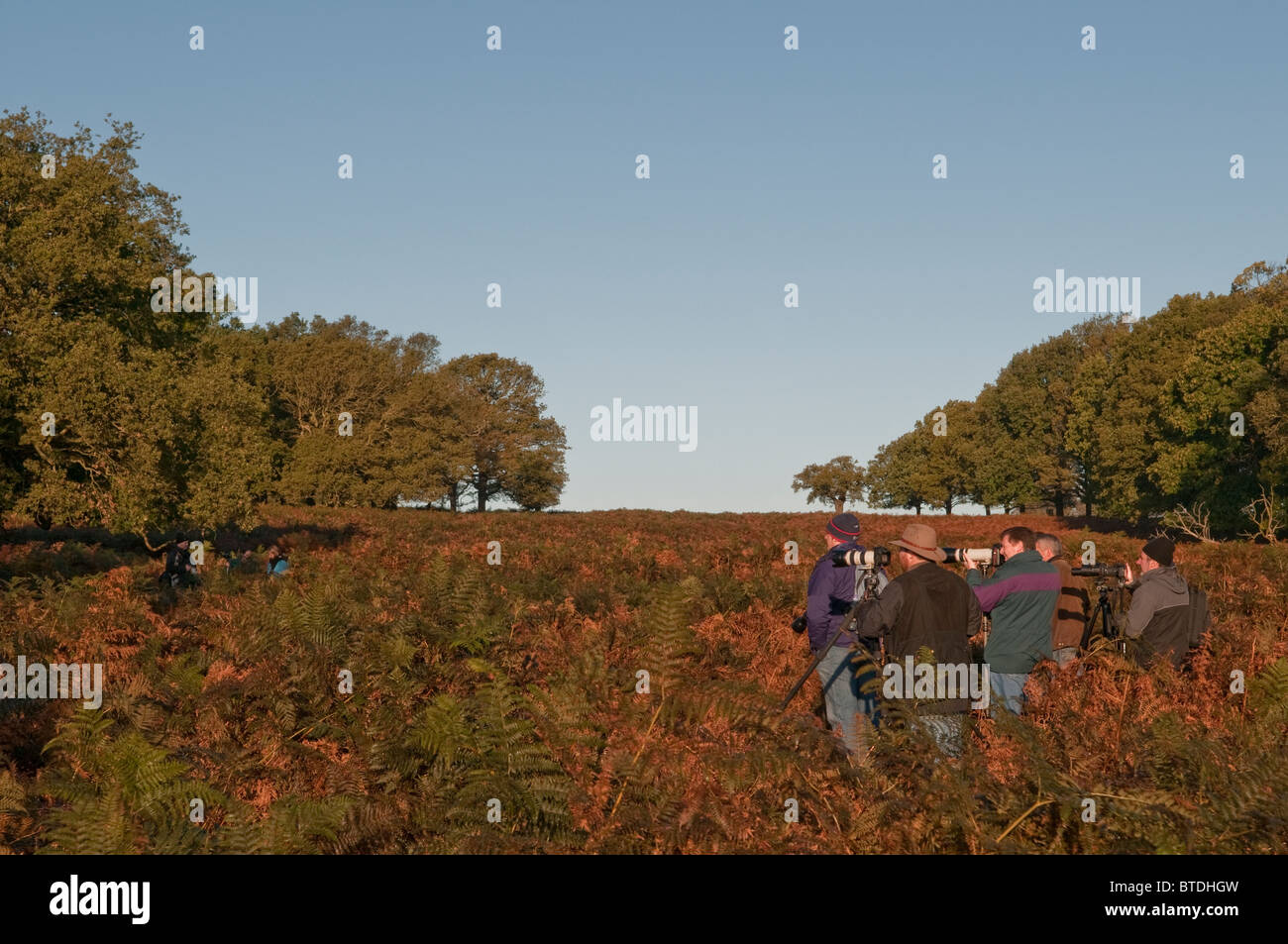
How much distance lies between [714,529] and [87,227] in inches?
860

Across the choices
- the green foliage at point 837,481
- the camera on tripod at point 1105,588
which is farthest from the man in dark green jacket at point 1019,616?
the green foliage at point 837,481

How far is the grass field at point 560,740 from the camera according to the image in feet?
19.0

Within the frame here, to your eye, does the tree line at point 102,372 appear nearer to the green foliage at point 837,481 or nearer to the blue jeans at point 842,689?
the blue jeans at point 842,689

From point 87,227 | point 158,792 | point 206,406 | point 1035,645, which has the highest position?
point 87,227

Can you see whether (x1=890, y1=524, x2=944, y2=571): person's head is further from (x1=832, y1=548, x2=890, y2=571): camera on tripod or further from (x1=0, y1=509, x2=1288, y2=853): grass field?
(x1=0, y1=509, x2=1288, y2=853): grass field

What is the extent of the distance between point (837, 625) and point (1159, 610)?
3143mm

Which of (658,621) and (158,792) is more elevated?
(658,621)

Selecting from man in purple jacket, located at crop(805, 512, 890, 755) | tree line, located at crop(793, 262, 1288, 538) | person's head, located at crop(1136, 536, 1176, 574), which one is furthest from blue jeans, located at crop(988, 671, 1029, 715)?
tree line, located at crop(793, 262, 1288, 538)

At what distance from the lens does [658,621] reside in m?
8.31
